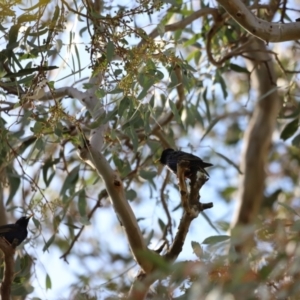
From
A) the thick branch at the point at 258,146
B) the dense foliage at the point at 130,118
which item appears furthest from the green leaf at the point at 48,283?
the thick branch at the point at 258,146

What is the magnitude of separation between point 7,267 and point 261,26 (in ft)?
3.94

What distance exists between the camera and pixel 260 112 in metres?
6.13

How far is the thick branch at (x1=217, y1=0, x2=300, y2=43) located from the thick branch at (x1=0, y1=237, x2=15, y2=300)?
3.65ft

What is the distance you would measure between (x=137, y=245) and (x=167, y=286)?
0.70m

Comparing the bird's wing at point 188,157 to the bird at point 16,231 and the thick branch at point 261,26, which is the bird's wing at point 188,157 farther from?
the bird at point 16,231

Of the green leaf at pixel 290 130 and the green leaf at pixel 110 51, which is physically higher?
the green leaf at pixel 290 130

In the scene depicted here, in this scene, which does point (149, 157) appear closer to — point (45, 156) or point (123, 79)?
point (45, 156)

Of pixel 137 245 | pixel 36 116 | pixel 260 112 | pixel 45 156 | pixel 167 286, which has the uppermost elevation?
pixel 260 112

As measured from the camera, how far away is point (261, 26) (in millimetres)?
3348

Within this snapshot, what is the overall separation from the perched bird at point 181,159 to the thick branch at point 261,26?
528 millimetres

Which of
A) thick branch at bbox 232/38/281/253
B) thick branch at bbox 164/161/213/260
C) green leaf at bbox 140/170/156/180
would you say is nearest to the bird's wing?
thick branch at bbox 164/161/213/260

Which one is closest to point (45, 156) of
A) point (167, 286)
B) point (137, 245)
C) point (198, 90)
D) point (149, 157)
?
point (149, 157)

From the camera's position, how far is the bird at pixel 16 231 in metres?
3.85

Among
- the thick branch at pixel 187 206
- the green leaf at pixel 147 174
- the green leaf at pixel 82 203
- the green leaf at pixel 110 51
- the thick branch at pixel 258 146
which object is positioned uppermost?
the thick branch at pixel 258 146
